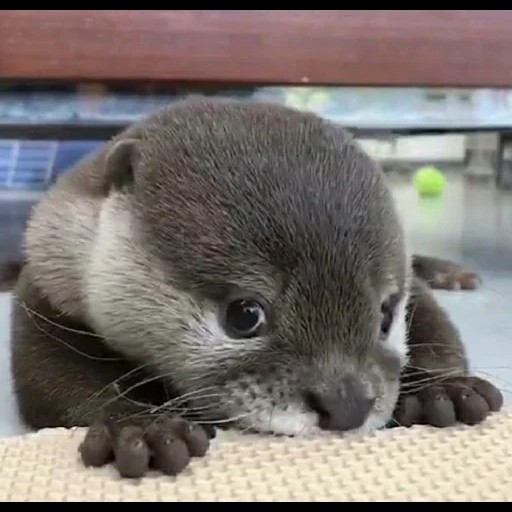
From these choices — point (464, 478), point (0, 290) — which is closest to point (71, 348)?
point (464, 478)

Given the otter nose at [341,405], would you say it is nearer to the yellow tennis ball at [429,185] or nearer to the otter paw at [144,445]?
the otter paw at [144,445]

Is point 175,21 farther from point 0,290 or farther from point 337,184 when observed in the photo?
point 337,184

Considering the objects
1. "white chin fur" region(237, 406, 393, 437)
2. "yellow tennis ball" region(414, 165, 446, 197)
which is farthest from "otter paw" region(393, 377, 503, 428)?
"yellow tennis ball" region(414, 165, 446, 197)

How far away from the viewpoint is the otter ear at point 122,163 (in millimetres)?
1272

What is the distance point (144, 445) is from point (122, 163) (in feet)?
1.37

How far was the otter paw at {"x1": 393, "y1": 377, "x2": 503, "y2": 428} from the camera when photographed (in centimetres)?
117

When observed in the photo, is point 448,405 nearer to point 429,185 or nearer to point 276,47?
point 276,47

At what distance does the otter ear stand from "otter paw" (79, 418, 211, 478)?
336 millimetres

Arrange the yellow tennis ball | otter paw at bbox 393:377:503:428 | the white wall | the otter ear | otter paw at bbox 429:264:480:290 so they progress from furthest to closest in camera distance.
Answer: the white wall
the yellow tennis ball
otter paw at bbox 429:264:480:290
the otter ear
otter paw at bbox 393:377:503:428

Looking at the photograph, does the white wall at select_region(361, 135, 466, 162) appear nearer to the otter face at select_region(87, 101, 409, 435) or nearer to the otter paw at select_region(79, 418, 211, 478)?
the otter face at select_region(87, 101, 409, 435)

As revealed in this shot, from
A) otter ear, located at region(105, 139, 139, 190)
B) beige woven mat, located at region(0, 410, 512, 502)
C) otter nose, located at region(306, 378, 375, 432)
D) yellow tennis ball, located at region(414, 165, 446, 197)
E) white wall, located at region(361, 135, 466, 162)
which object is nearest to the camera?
beige woven mat, located at region(0, 410, 512, 502)

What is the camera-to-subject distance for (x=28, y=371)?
133 centimetres

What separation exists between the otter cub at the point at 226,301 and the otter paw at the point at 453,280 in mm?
1091

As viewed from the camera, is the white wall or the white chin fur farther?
the white wall
